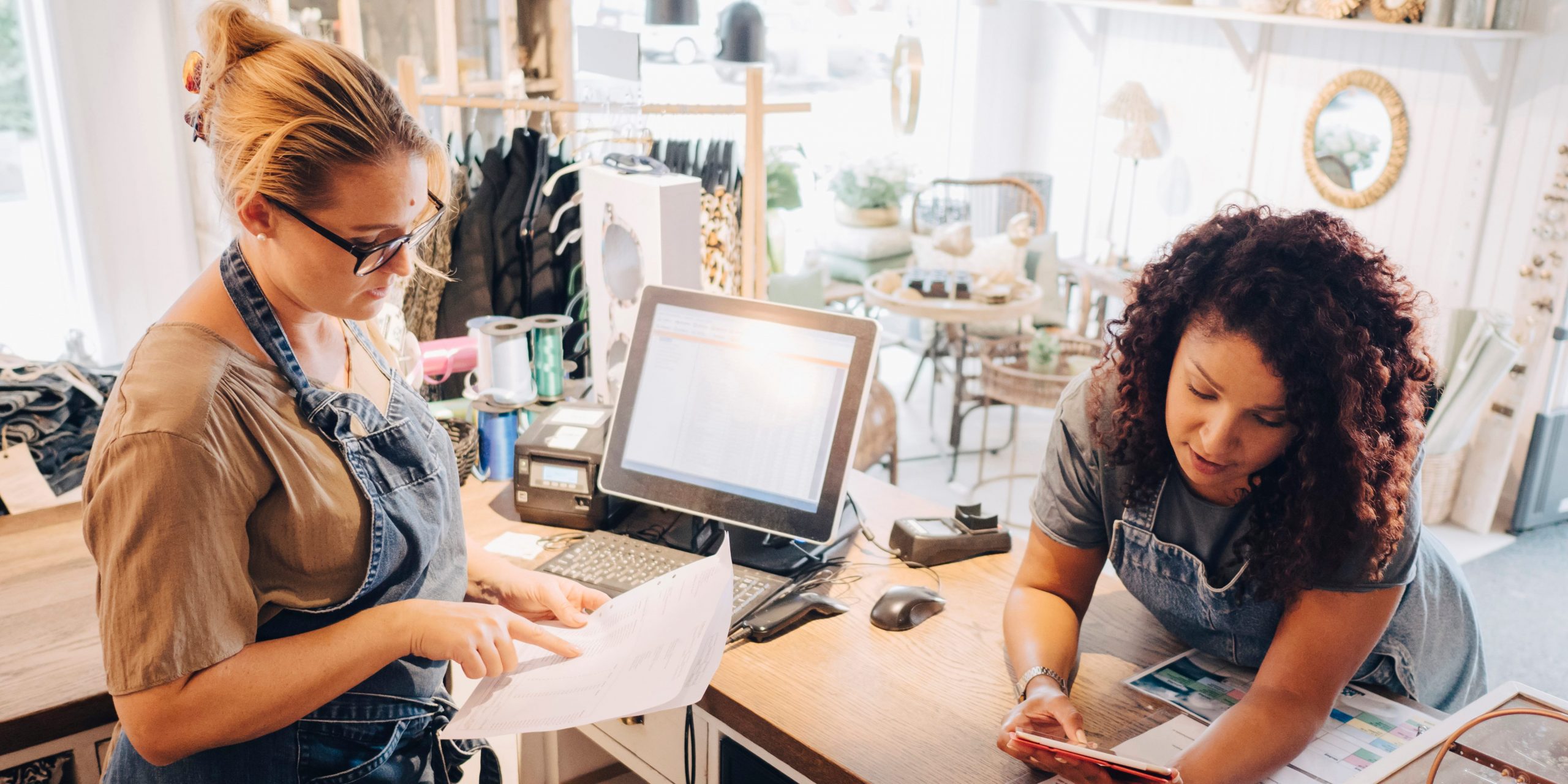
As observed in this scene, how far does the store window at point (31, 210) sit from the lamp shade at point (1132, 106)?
486 centimetres

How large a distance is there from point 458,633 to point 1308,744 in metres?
0.97

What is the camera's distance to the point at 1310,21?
15.0ft

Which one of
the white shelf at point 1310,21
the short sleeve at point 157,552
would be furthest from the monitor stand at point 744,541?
the white shelf at point 1310,21

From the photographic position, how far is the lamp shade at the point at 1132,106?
587 centimetres

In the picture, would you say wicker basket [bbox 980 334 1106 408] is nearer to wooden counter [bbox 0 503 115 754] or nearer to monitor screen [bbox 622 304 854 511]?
monitor screen [bbox 622 304 854 511]

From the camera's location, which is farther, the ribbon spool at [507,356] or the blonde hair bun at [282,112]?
the ribbon spool at [507,356]

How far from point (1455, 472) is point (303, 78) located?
4.69 meters

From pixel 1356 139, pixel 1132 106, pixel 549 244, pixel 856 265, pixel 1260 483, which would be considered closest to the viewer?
pixel 1260 483

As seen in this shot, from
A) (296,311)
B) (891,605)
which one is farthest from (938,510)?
(296,311)

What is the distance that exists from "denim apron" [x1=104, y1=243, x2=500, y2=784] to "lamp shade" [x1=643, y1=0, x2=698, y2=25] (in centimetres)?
295

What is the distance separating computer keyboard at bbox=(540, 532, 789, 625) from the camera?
164cm

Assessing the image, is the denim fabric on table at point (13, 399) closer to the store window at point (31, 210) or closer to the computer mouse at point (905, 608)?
the computer mouse at point (905, 608)

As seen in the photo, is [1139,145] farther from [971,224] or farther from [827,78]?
[827,78]

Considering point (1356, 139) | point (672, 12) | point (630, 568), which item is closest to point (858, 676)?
point (630, 568)
